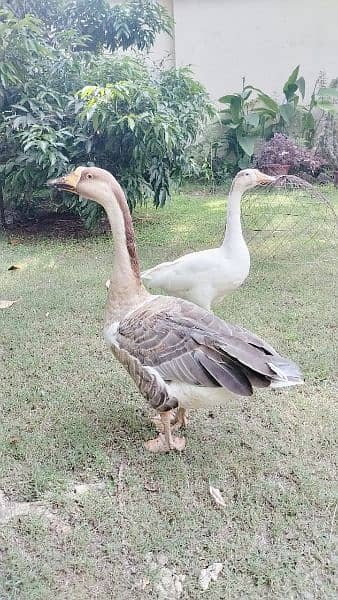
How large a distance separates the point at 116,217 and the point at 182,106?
3.87 meters

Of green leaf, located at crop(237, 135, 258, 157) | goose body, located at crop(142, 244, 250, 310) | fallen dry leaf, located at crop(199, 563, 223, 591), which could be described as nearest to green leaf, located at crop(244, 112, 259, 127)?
green leaf, located at crop(237, 135, 258, 157)

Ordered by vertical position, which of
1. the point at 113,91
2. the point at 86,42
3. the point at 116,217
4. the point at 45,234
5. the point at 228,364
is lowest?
the point at 45,234

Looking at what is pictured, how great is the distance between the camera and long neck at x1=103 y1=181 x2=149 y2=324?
2.36m

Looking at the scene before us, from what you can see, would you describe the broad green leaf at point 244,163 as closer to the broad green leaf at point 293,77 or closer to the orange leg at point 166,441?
the broad green leaf at point 293,77

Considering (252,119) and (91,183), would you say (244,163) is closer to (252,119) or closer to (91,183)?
(252,119)

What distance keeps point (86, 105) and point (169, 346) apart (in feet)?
11.3

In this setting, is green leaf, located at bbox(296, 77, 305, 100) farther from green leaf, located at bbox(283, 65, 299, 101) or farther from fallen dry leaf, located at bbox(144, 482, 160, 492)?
fallen dry leaf, located at bbox(144, 482, 160, 492)

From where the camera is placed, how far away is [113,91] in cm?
477

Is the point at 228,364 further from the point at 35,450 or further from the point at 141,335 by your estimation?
the point at 35,450

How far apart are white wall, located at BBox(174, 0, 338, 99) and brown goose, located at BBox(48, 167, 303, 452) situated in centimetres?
A: 783

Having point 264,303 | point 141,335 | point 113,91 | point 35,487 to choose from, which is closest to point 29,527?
point 35,487

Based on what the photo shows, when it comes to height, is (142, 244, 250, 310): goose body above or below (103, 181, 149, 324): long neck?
below

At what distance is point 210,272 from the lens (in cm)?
318

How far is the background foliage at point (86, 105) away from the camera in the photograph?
4.89 m
